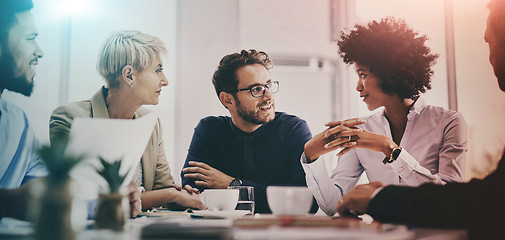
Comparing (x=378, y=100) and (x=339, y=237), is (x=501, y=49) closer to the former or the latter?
(x=378, y=100)

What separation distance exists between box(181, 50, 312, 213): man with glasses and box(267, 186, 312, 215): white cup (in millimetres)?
1117

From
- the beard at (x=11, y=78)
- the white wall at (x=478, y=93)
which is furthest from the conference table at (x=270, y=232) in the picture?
the white wall at (x=478, y=93)

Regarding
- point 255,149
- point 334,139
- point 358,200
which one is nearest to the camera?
point 358,200

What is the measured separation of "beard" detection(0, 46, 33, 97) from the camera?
1.97 m

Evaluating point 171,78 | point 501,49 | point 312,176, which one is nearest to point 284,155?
point 312,176

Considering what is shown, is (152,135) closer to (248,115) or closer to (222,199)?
(248,115)

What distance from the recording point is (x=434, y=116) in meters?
2.10

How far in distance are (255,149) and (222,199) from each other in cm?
85

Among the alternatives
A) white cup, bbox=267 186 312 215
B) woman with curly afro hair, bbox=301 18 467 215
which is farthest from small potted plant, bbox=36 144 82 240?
woman with curly afro hair, bbox=301 18 467 215

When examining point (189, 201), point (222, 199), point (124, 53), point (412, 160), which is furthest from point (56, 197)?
point (412, 160)

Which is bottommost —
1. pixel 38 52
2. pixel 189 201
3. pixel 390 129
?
pixel 189 201

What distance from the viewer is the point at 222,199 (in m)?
1.44

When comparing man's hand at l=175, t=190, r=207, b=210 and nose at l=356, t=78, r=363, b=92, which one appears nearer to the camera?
man's hand at l=175, t=190, r=207, b=210

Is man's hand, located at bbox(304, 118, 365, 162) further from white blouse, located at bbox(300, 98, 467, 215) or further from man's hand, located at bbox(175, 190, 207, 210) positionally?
man's hand, located at bbox(175, 190, 207, 210)
